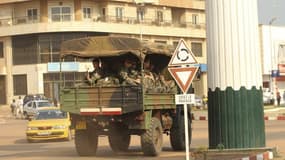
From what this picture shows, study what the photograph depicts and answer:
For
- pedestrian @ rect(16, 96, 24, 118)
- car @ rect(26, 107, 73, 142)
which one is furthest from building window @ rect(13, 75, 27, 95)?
car @ rect(26, 107, 73, 142)

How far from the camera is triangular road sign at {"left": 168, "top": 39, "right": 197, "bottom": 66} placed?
14.6m

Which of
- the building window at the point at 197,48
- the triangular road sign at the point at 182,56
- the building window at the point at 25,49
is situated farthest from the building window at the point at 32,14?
the triangular road sign at the point at 182,56

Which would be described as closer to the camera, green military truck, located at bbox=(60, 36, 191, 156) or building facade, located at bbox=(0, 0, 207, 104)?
green military truck, located at bbox=(60, 36, 191, 156)

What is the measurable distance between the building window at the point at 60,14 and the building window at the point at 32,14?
1800 millimetres

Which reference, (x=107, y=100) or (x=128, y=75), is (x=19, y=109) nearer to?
(x=128, y=75)

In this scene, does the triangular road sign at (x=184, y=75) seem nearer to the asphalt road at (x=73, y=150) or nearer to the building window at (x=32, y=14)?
the asphalt road at (x=73, y=150)

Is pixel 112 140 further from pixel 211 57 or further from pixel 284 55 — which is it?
pixel 284 55

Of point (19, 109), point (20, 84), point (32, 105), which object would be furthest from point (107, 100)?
point (20, 84)

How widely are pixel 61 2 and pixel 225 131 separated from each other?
5768 centimetres

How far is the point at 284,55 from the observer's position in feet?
286

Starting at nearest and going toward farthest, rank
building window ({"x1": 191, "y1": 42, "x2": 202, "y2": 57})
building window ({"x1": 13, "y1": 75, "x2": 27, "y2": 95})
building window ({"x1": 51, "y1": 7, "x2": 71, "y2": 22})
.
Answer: building window ({"x1": 51, "y1": 7, "x2": 71, "y2": 22})
building window ({"x1": 13, "y1": 75, "x2": 27, "y2": 95})
building window ({"x1": 191, "y1": 42, "x2": 202, "y2": 57})

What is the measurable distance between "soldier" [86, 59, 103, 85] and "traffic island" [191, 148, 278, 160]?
4.56m

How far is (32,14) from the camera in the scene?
73.8 m

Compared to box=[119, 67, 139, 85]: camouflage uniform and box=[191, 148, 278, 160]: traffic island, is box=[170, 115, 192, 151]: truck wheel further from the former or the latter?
box=[191, 148, 278, 160]: traffic island
